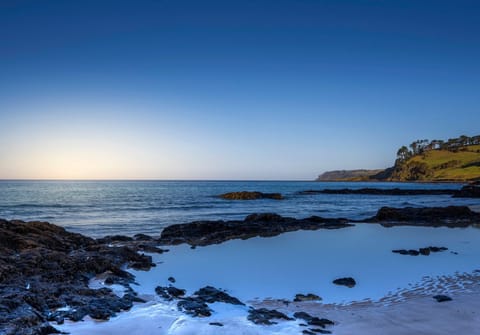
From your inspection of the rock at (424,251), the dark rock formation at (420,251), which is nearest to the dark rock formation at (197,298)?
the dark rock formation at (420,251)

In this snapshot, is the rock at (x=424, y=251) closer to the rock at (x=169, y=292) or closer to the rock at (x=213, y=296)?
the rock at (x=213, y=296)

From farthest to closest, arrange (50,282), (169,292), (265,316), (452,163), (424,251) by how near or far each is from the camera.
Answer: (452,163) < (424,251) < (50,282) < (169,292) < (265,316)

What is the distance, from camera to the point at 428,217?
24.7 meters

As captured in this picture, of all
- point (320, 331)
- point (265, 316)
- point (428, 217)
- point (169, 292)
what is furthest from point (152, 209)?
point (320, 331)

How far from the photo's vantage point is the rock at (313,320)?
20.2ft

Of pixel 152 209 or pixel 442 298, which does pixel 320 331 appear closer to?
pixel 442 298

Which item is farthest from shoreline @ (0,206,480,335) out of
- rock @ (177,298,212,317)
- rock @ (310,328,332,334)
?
rock @ (310,328,332,334)

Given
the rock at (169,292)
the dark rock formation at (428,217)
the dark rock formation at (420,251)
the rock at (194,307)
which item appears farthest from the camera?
the dark rock formation at (428,217)

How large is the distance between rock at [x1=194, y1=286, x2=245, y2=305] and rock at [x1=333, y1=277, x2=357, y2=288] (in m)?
2.97

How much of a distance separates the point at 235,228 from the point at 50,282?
12243 millimetres

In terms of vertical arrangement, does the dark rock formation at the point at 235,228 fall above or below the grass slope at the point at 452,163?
below

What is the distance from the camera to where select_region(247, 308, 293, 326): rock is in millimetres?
6265

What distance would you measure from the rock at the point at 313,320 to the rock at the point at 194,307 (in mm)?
1777

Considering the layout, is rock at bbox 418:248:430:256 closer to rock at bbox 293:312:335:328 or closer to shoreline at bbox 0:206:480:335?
shoreline at bbox 0:206:480:335
